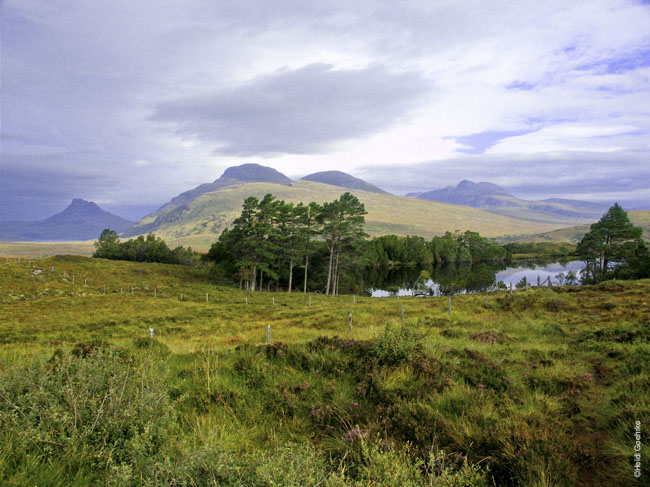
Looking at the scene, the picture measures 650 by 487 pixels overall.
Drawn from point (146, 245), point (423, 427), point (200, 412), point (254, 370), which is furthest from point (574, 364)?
point (146, 245)

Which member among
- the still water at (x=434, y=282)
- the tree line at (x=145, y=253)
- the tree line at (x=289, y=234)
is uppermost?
the tree line at (x=289, y=234)

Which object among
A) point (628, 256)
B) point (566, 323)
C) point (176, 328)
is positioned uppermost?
point (628, 256)

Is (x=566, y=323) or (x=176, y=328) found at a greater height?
(x=566, y=323)

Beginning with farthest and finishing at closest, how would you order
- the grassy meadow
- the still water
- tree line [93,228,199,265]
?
1. tree line [93,228,199,265]
2. the still water
3. the grassy meadow

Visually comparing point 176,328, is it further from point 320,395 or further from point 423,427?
point 423,427

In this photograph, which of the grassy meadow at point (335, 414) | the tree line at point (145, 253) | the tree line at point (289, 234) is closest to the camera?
the grassy meadow at point (335, 414)

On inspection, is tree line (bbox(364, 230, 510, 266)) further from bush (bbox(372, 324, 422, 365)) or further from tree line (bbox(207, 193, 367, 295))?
bush (bbox(372, 324, 422, 365))

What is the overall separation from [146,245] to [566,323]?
9473 cm

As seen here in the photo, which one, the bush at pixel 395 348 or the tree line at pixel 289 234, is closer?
the bush at pixel 395 348

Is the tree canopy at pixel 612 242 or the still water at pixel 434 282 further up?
the tree canopy at pixel 612 242

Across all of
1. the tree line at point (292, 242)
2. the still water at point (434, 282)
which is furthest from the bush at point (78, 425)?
the tree line at point (292, 242)

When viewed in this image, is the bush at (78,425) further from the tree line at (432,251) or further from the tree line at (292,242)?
the tree line at (432,251)

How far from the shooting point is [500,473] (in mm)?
3514

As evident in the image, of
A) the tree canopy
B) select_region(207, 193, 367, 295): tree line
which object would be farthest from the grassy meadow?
the tree canopy
